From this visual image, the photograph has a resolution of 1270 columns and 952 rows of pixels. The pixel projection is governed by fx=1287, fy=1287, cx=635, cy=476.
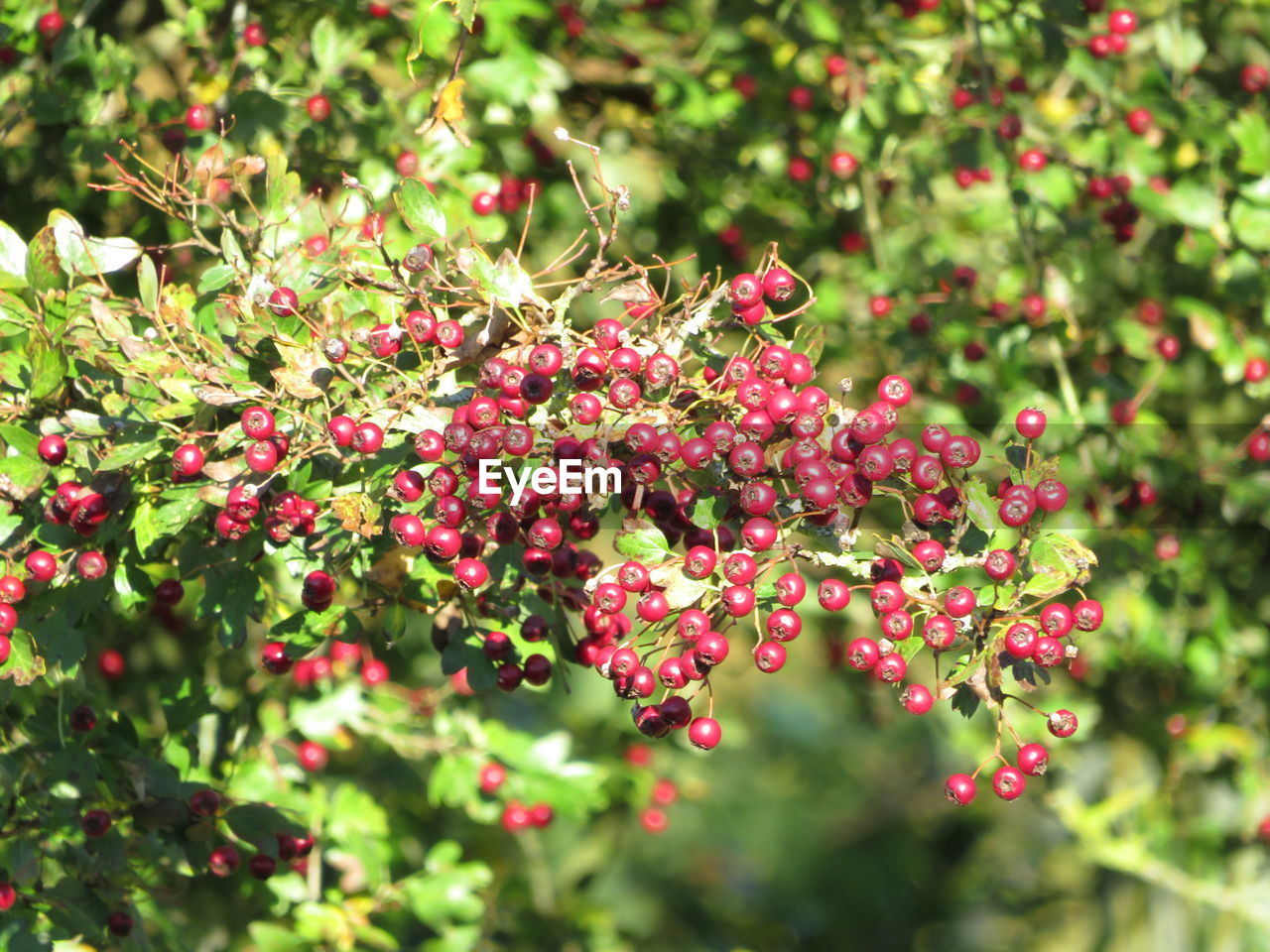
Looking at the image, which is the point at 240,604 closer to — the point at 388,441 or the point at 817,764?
the point at 388,441

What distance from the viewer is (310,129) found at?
2.24m

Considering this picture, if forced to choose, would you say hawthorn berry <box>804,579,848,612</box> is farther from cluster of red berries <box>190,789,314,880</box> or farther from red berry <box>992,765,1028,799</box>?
cluster of red berries <box>190,789,314,880</box>

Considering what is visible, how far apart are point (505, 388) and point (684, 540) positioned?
29 cm

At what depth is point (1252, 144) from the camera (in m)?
2.55

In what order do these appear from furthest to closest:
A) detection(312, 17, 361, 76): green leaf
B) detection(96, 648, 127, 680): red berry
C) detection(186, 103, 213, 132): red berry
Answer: detection(96, 648, 127, 680): red berry < detection(312, 17, 361, 76): green leaf < detection(186, 103, 213, 132): red berry

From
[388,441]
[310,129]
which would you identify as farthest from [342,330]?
[310,129]

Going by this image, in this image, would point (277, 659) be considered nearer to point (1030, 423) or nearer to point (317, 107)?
point (1030, 423)

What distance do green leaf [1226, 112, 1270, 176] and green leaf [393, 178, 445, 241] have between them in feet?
5.92

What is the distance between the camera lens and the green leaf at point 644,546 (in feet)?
4.51

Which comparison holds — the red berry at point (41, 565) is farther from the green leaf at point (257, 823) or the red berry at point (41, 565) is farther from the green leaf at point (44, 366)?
the green leaf at point (257, 823)

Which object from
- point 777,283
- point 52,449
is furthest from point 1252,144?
point 52,449

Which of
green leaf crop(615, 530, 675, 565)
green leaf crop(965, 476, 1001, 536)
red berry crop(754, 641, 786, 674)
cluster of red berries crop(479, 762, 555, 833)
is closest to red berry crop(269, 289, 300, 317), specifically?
green leaf crop(615, 530, 675, 565)

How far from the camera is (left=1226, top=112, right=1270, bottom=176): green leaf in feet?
8.33
